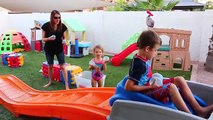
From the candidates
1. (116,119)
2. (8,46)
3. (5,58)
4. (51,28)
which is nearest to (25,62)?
(5,58)

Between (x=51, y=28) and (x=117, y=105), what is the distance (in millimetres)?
2322

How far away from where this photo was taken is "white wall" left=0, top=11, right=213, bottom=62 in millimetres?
5949

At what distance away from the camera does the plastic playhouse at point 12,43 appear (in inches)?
291

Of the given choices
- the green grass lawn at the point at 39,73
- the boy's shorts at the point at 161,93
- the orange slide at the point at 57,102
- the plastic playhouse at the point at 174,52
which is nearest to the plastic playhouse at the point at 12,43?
the green grass lawn at the point at 39,73

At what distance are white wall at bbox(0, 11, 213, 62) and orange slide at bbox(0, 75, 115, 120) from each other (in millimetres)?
3973

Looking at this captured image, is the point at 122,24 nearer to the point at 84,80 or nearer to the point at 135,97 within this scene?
the point at 84,80

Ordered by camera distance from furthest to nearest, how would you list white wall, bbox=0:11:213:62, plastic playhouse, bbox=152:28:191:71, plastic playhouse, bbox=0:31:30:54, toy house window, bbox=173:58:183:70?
plastic playhouse, bbox=0:31:30:54 < white wall, bbox=0:11:213:62 < toy house window, bbox=173:58:183:70 < plastic playhouse, bbox=152:28:191:71

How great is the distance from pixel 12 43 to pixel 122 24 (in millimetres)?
3794

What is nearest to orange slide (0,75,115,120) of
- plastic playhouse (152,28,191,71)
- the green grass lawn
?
the green grass lawn

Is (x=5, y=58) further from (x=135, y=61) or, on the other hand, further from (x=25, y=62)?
(x=135, y=61)

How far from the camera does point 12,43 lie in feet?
25.2

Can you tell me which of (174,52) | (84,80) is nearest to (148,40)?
(84,80)

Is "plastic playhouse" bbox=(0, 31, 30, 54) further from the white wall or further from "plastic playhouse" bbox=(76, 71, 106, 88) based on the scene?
"plastic playhouse" bbox=(76, 71, 106, 88)

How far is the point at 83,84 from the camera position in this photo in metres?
3.80
